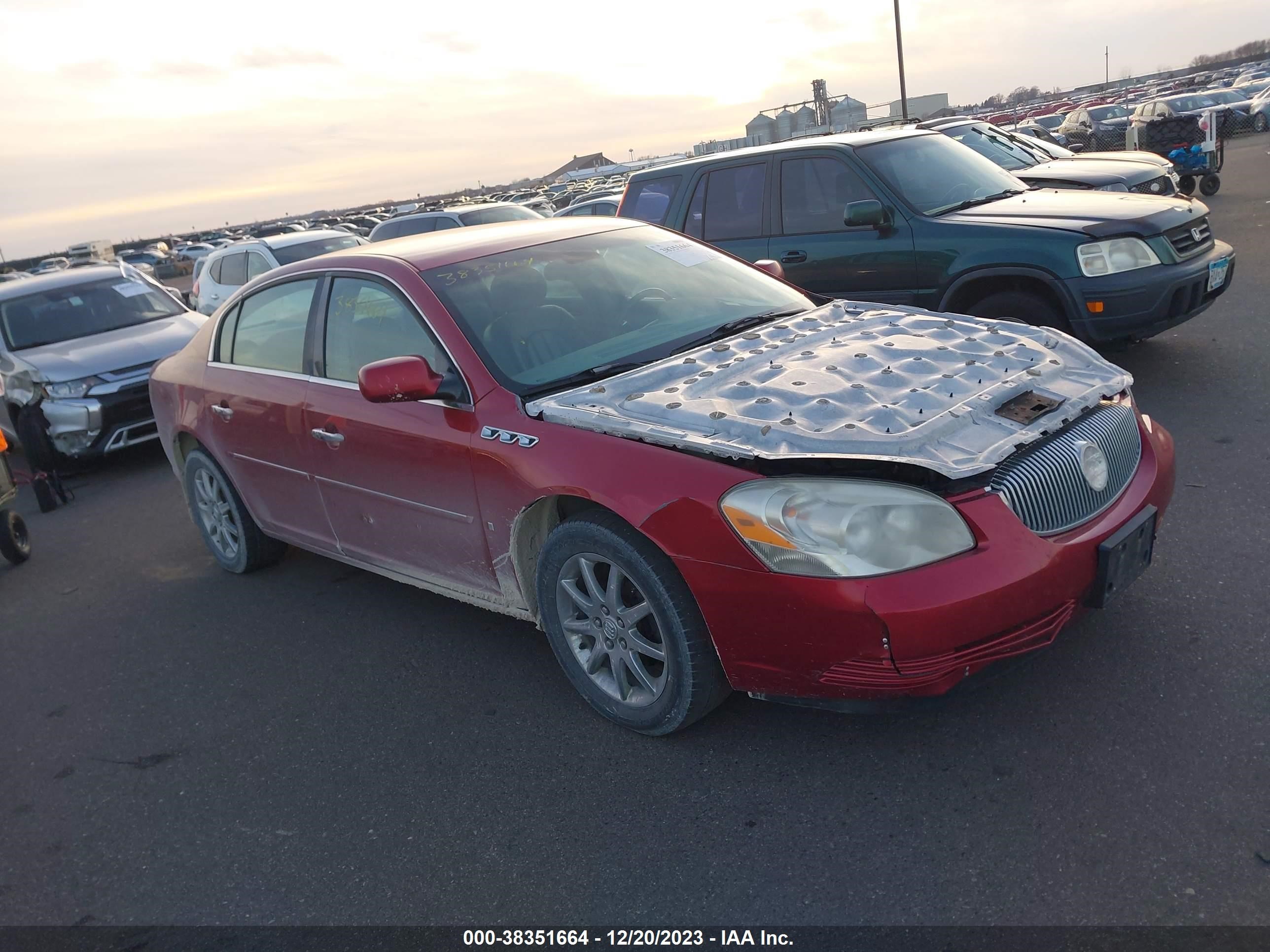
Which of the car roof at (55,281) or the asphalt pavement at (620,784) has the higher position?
the car roof at (55,281)

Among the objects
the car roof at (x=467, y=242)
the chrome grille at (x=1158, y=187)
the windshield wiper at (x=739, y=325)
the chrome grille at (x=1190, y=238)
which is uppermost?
the car roof at (x=467, y=242)

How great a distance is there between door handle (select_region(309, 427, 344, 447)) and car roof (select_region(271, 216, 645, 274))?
727mm

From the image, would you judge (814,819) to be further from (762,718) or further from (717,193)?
(717,193)

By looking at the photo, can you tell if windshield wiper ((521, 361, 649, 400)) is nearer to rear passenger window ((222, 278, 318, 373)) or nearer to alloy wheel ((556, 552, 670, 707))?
alloy wheel ((556, 552, 670, 707))

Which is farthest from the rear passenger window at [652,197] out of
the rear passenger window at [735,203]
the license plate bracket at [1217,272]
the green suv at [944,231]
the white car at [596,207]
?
the white car at [596,207]

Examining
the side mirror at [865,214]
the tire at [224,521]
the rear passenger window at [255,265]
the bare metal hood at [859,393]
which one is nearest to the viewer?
the bare metal hood at [859,393]

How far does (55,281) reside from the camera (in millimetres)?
10188

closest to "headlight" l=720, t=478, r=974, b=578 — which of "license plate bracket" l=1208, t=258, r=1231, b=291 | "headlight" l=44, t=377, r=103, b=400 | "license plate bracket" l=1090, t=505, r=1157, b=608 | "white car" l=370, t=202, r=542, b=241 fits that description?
"license plate bracket" l=1090, t=505, r=1157, b=608

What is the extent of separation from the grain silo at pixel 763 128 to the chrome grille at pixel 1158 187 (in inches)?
500

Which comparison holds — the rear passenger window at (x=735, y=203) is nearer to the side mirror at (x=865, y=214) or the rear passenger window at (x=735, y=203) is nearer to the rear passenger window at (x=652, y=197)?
the rear passenger window at (x=652, y=197)

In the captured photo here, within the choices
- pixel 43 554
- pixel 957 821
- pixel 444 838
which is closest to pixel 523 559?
pixel 444 838

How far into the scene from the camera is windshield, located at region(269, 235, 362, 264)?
12125 mm

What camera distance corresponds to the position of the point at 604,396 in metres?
A: 3.46

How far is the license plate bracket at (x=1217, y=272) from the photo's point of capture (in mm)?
6340
